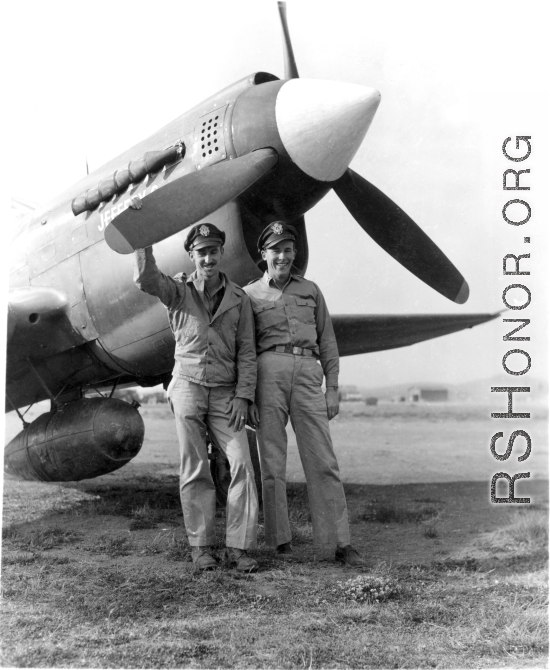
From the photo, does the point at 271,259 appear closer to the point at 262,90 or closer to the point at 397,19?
the point at 262,90

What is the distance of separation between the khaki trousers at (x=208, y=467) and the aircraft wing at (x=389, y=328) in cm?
414

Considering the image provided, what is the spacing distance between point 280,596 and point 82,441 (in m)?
3.24

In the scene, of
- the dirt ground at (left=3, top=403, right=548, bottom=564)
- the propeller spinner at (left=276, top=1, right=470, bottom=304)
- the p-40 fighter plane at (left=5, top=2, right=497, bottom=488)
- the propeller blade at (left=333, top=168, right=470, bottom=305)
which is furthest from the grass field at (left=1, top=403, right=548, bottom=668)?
the propeller spinner at (left=276, top=1, right=470, bottom=304)

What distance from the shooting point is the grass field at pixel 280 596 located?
9.09 feet

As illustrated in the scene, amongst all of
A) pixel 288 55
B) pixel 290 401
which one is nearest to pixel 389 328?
pixel 288 55

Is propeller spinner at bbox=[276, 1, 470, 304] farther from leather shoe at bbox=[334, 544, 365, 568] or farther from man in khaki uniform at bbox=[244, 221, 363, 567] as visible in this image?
leather shoe at bbox=[334, 544, 365, 568]

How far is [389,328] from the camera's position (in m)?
8.52

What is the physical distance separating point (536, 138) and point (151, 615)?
4.05m

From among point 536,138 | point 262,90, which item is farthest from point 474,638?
point 262,90

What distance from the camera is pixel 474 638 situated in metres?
2.89

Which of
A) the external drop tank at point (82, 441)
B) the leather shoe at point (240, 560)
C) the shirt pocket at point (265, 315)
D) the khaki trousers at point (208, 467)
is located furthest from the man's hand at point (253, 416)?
the external drop tank at point (82, 441)

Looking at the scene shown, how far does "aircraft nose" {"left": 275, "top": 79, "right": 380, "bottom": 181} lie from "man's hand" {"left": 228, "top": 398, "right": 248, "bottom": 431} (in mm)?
1750

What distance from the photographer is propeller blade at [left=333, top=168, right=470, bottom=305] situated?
547 centimetres

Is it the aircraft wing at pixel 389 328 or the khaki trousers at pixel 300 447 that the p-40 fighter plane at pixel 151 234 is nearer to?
the khaki trousers at pixel 300 447
